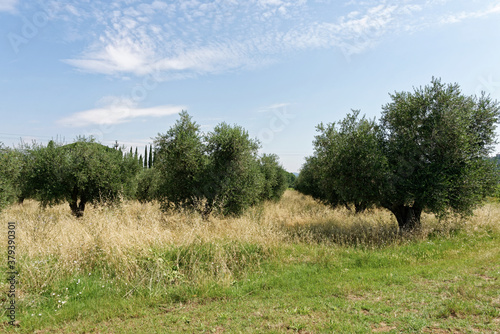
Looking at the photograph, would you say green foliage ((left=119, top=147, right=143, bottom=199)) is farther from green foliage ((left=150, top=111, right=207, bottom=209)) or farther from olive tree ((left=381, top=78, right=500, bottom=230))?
olive tree ((left=381, top=78, right=500, bottom=230))

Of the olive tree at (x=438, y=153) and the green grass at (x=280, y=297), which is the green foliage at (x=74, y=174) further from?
the olive tree at (x=438, y=153)

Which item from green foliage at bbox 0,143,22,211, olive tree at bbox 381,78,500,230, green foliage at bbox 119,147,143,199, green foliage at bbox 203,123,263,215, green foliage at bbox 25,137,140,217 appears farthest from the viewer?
green foliage at bbox 119,147,143,199

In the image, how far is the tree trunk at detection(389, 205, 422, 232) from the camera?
39.7 feet

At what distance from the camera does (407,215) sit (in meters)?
12.7

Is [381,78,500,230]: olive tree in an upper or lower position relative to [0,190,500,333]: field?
upper

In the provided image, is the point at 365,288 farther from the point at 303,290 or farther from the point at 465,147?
the point at 465,147

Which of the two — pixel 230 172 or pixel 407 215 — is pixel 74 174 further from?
pixel 407 215

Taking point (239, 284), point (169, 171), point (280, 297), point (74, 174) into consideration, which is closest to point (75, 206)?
point (74, 174)

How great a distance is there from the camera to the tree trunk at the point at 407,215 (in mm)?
12108

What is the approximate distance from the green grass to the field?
0.08ft

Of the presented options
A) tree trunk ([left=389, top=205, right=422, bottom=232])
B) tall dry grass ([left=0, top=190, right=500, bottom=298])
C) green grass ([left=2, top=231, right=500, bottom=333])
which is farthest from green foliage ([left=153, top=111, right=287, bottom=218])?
tree trunk ([left=389, top=205, right=422, bottom=232])

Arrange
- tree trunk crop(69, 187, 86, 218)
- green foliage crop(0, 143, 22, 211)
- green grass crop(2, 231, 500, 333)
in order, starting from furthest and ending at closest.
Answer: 1. tree trunk crop(69, 187, 86, 218)
2. green foliage crop(0, 143, 22, 211)
3. green grass crop(2, 231, 500, 333)

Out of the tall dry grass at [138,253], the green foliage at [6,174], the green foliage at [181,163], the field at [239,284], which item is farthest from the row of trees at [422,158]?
the green foliage at [6,174]

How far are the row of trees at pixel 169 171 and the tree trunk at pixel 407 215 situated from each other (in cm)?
727
